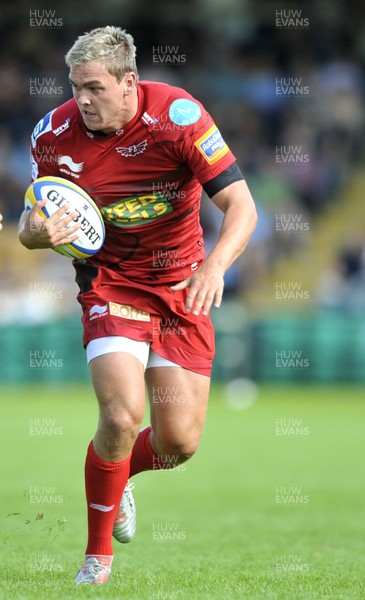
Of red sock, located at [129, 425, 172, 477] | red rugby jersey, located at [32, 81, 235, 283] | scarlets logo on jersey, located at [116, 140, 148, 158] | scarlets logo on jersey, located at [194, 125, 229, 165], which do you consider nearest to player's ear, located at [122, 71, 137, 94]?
red rugby jersey, located at [32, 81, 235, 283]

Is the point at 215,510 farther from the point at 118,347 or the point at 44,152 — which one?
the point at 44,152

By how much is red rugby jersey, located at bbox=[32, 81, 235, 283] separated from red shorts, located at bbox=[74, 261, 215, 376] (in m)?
0.08

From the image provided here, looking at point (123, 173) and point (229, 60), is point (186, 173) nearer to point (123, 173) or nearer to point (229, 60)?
point (123, 173)

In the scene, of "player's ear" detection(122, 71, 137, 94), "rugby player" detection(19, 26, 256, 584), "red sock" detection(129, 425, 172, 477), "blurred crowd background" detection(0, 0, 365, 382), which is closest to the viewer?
"rugby player" detection(19, 26, 256, 584)

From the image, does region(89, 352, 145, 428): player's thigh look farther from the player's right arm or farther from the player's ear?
the player's ear

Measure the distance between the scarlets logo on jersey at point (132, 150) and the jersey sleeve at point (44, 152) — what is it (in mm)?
328

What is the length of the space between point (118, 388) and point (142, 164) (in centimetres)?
113

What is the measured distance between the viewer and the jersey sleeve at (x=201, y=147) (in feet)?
17.1

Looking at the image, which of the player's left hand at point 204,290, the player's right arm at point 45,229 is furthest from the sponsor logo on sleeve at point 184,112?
the player's left hand at point 204,290

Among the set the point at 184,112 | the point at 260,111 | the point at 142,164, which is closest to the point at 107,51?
the point at 184,112

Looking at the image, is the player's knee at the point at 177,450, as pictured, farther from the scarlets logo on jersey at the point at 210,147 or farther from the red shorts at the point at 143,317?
the scarlets logo on jersey at the point at 210,147

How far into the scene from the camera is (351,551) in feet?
19.7

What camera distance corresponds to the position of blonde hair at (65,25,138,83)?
5020mm

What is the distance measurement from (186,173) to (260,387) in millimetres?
11165
